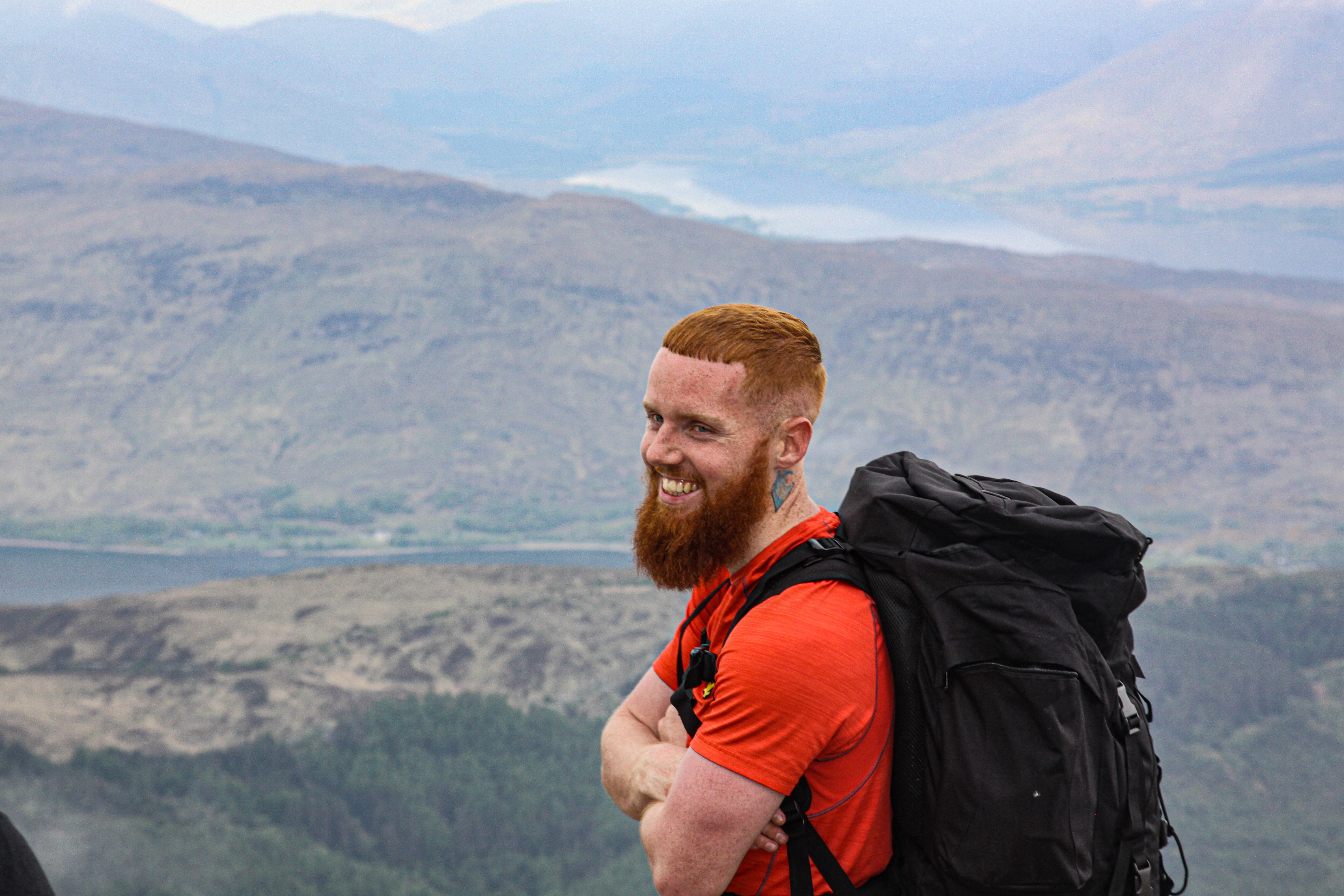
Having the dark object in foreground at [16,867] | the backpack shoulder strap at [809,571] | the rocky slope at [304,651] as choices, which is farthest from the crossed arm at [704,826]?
the rocky slope at [304,651]

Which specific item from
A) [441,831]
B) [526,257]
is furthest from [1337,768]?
[526,257]

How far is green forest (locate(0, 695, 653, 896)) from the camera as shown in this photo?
50219 mm

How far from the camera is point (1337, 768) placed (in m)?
64.3

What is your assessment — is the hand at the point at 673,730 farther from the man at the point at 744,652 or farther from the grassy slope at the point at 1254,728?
the grassy slope at the point at 1254,728

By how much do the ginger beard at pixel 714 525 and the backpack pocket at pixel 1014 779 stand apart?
0.78 metres

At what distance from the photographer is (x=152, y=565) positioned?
118 m

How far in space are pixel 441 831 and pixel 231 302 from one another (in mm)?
131371

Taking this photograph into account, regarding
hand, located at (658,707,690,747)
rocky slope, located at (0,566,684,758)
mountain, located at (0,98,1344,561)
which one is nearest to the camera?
hand, located at (658,707,690,747)

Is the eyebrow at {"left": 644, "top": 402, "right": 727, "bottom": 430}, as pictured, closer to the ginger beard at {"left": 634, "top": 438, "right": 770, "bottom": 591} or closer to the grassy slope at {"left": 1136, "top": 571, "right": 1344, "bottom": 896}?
the ginger beard at {"left": 634, "top": 438, "right": 770, "bottom": 591}

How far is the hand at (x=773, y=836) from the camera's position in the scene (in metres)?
2.94

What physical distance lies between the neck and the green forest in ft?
174

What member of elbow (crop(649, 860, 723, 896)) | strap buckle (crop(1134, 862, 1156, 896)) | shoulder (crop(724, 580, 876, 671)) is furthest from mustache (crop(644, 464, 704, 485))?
strap buckle (crop(1134, 862, 1156, 896))

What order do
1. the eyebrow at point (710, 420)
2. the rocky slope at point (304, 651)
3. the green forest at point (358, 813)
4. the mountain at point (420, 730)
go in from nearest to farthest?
the eyebrow at point (710, 420), the green forest at point (358, 813), the mountain at point (420, 730), the rocky slope at point (304, 651)

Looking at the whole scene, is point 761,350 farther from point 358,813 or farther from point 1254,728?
point 1254,728
